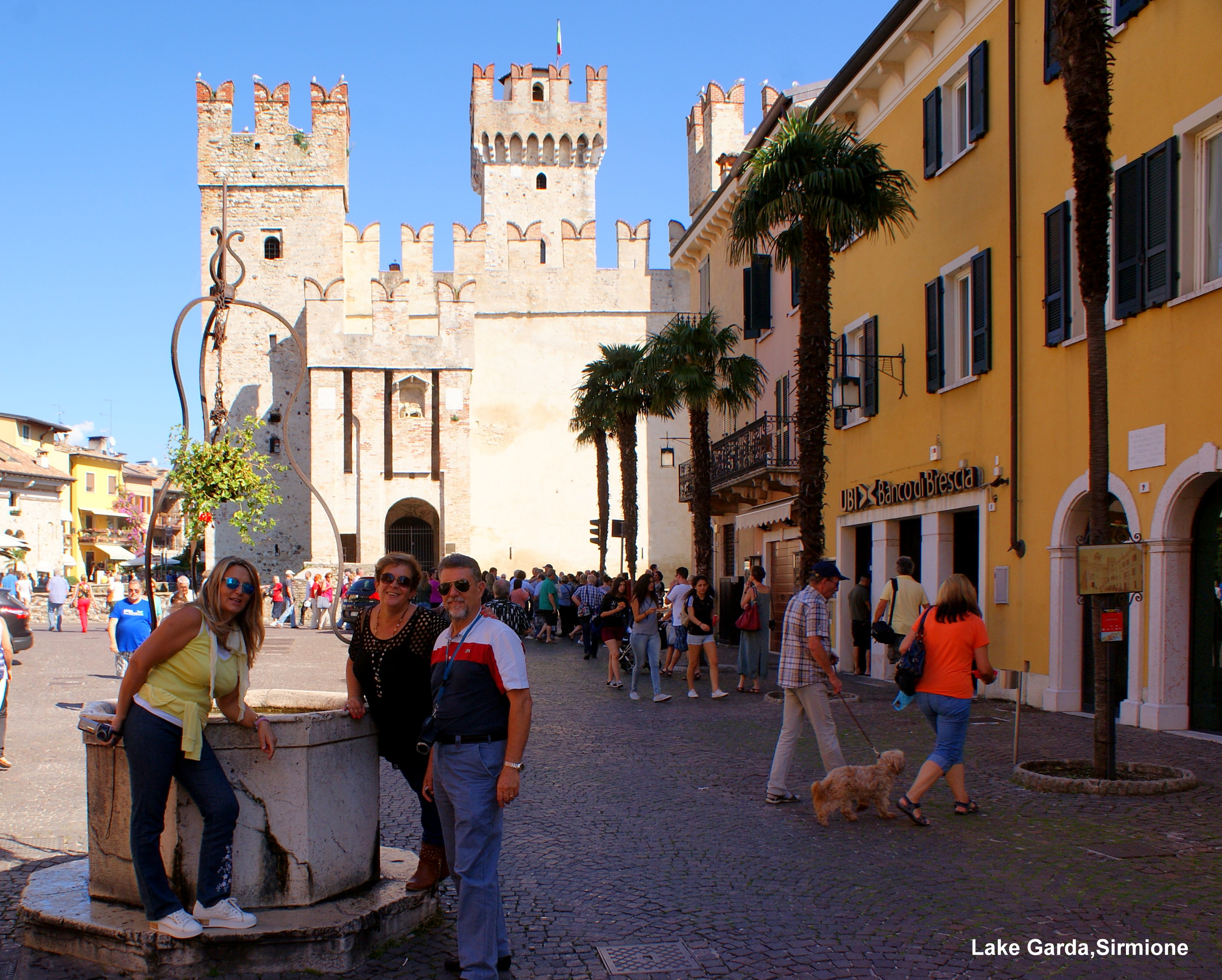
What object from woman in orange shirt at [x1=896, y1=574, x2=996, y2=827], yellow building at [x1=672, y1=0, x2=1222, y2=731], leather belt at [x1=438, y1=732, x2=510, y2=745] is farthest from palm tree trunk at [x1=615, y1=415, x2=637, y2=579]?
leather belt at [x1=438, y1=732, x2=510, y2=745]

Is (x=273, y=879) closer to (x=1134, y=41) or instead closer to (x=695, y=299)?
(x=1134, y=41)

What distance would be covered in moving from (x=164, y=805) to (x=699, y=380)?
1894cm

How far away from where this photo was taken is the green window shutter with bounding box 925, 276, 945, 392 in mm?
16031

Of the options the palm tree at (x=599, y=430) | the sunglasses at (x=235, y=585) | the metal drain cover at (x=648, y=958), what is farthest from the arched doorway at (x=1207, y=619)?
the palm tree at (x=599, y=430)

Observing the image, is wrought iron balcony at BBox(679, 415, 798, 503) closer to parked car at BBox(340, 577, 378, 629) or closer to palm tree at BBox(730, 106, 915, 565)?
parked car at BBox(340, 577, 378, 629)

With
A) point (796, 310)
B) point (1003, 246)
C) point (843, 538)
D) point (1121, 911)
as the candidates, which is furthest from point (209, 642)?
point (796, 310)

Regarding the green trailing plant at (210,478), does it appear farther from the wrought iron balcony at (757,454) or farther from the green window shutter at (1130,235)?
the wrought iron balcony at (757,454)

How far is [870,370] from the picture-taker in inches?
734

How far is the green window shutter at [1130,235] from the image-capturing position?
37.6ft

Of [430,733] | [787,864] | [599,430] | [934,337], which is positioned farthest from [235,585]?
[599,430]

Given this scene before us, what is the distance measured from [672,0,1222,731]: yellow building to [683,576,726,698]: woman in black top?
130 inches

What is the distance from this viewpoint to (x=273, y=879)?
4871mm

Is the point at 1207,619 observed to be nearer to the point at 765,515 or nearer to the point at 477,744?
the point at 477,744

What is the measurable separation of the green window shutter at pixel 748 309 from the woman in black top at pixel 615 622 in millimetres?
10300
